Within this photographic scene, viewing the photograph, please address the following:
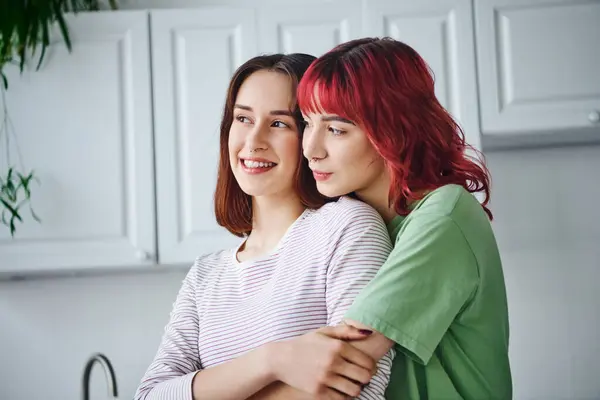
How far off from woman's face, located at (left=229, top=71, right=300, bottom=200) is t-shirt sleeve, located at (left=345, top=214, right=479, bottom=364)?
0.33 meters

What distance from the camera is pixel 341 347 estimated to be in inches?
38.4

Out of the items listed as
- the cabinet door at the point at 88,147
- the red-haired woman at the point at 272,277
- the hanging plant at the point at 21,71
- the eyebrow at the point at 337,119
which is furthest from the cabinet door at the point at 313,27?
the eyebrow at the point at 337,119

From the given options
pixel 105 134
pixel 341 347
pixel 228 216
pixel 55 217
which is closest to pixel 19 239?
pixel 55 217

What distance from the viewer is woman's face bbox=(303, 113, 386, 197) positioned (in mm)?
1149

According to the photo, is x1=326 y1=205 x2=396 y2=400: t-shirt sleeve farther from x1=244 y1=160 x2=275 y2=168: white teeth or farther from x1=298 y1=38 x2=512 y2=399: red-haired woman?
x1=244 y1=160 x2=275 y2=168: white teeth

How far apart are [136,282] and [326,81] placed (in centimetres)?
179

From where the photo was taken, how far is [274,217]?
52.6 inches

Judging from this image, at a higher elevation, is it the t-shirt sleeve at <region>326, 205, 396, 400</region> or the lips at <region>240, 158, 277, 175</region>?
the lips at <region>240, 158, 277, 175</region>

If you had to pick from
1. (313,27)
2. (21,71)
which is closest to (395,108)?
(313,27)

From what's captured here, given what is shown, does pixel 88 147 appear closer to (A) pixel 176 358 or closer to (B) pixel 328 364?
(A) pixel 176 358

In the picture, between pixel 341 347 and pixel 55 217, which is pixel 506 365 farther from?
pixel 55 217

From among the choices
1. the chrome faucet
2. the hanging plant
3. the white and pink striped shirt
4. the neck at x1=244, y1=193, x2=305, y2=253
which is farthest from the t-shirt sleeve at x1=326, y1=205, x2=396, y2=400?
the hanging plant

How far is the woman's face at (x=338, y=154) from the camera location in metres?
1.15

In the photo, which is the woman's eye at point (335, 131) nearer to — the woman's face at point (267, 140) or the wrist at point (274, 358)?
the woman's face at point (267, 140)
